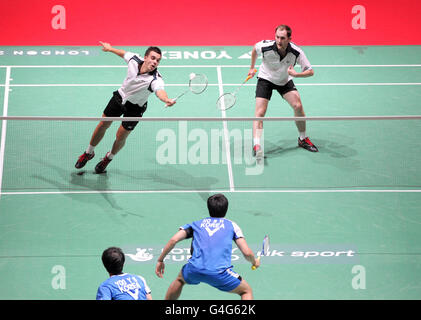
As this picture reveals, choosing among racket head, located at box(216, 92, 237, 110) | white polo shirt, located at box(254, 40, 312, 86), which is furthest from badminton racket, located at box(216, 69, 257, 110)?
white polo shirt, located at box(254, 40, 312, 86)

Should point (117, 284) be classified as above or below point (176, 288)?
above

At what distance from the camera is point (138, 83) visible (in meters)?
8.36

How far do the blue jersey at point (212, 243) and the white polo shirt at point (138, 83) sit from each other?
2.68 metres

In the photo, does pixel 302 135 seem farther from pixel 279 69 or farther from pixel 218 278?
pixel 218 278

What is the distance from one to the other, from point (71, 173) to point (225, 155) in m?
1.55

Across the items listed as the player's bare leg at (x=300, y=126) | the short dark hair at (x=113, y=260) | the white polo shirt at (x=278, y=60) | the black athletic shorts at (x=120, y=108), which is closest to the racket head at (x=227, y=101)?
the white polo shirt at (x=278, y=60)

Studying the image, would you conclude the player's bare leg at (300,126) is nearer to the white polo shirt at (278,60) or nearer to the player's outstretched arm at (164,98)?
the white polo shirt at (278,60)

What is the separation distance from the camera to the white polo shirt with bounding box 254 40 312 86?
30.9 feet

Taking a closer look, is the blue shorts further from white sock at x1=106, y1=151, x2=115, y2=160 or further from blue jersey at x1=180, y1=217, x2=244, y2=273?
white sock at x1=106, y1=151, x2=115, y2=160

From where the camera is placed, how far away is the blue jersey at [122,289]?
5367 mm

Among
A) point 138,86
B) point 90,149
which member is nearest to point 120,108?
point 138,86

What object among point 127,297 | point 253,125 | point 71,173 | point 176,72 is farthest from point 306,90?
point 127,297

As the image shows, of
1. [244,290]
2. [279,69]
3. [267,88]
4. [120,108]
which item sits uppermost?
[279,69]

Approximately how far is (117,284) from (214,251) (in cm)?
89
